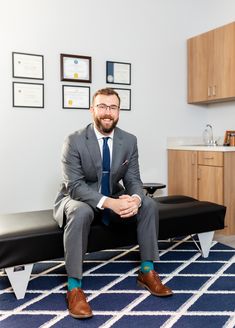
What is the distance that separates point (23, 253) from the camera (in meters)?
1.90

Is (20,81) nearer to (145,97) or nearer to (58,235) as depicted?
(145,97)

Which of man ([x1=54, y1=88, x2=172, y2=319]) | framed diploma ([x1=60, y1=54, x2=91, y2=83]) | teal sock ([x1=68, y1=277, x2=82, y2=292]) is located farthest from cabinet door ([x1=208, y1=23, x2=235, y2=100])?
teal sock ([x1=68, y1=277, x2=82, y2=292])

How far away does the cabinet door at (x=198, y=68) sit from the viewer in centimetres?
379

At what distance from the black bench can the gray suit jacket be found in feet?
0.44

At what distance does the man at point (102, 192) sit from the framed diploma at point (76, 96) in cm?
125

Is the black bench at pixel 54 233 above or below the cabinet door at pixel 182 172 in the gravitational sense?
below

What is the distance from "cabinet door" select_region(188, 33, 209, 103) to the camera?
379 cm

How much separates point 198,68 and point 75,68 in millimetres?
1373

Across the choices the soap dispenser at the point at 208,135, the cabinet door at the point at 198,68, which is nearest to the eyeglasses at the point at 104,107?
the cabinet door at the point at 198,68

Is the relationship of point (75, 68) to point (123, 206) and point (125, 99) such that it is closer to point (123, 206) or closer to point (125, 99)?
point (125, 99)

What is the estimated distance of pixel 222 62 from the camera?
357 centimetres

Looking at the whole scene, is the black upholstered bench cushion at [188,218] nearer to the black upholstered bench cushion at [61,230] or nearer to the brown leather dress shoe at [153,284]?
the black upholstered bench cushion at [61,230]

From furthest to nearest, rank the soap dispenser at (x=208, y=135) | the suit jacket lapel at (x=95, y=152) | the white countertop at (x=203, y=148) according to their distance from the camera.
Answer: the soap dispenser at (x=208, y=135)
the white countertop at (x=203, y=148)
the suit jacket lapel at (x=95, y=152)

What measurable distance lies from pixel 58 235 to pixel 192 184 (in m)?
2.00
